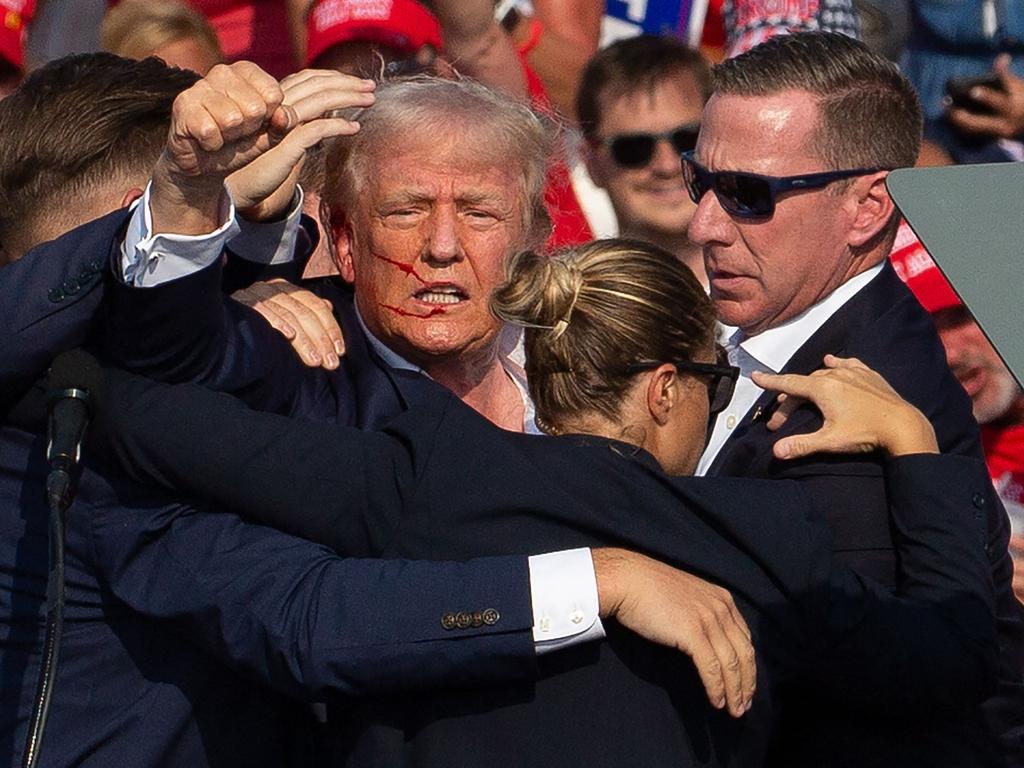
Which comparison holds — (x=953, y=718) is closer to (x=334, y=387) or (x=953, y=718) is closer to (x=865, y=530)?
(x=865, y=530)

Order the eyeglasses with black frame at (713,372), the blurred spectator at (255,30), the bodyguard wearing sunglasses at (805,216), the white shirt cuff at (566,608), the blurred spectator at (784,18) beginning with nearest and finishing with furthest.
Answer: the white shirt cuff at (566,608) < the eyeglasses with black frame at (713,372) < the bodyguard wearing sunglasses at (805,216) < the blurred spectator at (784,18) < the blurred spectator at (255,30)

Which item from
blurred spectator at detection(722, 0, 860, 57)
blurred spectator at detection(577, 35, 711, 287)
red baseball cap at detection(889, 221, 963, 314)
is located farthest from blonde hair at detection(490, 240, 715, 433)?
blurred spectator at detection(722, 0, 860, 57)

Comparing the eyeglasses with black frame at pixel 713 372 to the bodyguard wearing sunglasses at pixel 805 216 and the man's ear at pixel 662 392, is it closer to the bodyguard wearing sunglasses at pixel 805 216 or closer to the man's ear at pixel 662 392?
the man's ear at pixel 662 392

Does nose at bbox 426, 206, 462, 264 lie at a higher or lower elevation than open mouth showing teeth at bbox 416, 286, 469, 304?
higher

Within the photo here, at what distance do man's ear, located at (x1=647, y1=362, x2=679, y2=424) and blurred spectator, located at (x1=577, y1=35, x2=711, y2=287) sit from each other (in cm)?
235

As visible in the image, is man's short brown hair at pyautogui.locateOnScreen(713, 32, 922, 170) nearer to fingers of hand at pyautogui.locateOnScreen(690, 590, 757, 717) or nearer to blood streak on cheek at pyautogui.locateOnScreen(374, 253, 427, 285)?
blood streak on cheek at pyautogui.locateOnScreen(374, 253, 427, 285)

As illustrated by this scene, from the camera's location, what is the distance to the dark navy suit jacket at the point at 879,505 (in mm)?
2732

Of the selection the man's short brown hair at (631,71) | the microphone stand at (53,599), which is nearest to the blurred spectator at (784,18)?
the man's short brown hair at (631,71)

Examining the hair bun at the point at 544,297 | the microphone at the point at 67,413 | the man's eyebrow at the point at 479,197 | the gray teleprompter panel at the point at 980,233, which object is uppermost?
the gray teleprompter panel at the point at 980,233

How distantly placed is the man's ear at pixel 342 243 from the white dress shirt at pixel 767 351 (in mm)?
756

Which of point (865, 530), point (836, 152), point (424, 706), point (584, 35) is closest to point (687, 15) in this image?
point (584, 35)

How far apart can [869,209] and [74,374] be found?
1560mm

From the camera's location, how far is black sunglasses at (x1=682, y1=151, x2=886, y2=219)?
132 inches

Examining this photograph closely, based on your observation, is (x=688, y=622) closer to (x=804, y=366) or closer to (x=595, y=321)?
(x=595, y=321)
